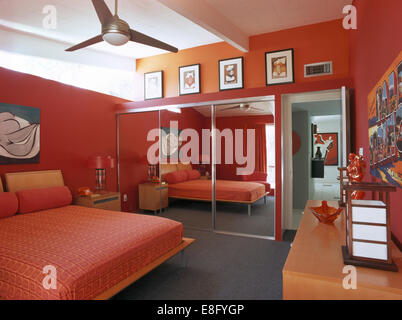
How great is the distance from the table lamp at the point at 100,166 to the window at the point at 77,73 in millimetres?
1451

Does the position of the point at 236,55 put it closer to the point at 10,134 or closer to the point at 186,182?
the point at 186,182

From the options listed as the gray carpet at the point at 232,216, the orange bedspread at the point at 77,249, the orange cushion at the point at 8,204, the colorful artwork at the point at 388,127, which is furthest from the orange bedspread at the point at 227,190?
the orange cushion at the point at 8,204

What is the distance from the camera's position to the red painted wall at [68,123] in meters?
3.70

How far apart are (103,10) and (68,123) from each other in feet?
8.71

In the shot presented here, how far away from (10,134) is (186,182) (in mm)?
2776

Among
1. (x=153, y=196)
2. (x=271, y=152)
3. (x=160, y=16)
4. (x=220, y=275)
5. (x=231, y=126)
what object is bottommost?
(x=220, y=275)

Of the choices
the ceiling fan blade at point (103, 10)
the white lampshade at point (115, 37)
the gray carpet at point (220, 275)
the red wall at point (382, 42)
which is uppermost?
the ceiling fan blade at point (103, 10)

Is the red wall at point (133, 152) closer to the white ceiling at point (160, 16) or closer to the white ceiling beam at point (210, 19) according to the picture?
the white ceiling at point (160, 16)

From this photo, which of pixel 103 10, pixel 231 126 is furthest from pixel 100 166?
pixel 103 10

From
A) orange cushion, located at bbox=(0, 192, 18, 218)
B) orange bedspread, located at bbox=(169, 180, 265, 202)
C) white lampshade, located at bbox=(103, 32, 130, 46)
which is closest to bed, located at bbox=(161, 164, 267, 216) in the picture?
orange bedspread, located at bbox=(169, 180, 265, 202)

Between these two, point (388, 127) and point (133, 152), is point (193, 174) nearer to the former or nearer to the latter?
point (133, 152)

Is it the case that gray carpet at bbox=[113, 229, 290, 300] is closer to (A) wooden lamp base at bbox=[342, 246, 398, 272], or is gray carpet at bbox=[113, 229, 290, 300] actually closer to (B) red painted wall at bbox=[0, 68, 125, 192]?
(A) wooden lamp base at bbox=[342, 246, 398, 272]

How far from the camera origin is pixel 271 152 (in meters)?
3.98

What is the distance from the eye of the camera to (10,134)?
353 cm
